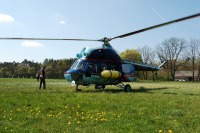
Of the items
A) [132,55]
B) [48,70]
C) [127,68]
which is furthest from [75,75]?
[48,70]

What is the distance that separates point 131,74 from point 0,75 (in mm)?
105942

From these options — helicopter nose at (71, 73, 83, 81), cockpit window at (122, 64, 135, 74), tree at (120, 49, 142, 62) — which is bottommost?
helicopter nose at (71, 73, 83, 81)

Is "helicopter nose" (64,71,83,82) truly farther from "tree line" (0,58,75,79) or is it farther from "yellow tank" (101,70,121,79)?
"tree line" (0,58,75,79)

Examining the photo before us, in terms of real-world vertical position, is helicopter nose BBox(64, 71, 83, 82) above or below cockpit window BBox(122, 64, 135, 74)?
below

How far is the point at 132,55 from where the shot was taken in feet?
314

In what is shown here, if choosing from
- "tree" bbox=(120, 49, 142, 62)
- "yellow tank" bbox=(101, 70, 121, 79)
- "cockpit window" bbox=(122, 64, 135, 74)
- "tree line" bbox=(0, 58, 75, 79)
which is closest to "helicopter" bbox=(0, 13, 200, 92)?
"yellow tank" bbox=(101, 70, 121, 79)

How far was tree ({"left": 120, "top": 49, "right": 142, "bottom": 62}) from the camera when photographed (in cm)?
9488

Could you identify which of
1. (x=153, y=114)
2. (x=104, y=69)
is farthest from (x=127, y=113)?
(x=104, y=69)

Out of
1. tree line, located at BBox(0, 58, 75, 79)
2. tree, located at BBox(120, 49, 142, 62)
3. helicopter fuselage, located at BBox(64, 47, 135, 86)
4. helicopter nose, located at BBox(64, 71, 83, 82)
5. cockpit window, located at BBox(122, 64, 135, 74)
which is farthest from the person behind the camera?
tree line, located at BBox(0, 58, 75, 79)

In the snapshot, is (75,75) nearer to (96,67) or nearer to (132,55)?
(96,67)

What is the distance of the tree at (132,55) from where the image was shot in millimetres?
94875

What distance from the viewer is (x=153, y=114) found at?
9328mm

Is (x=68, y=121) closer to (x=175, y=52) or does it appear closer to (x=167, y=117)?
(x=167, y=117)

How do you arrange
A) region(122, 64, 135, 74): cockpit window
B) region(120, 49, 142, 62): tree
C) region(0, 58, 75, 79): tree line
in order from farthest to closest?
region(0, 58, 75, 79): tree line → region(120, 49, 142, 62): tree → region(122, 64, 135, 74): cockpit window
